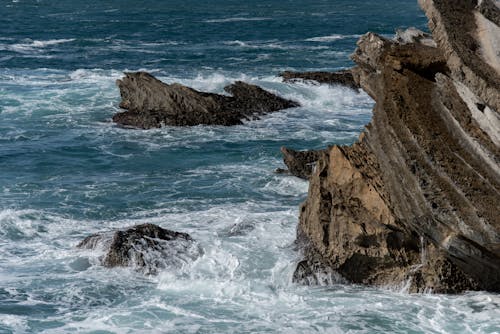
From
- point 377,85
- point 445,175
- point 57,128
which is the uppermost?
point 377,85

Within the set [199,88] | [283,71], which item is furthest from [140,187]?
[283,71]

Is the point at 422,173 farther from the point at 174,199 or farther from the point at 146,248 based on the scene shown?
the point at 174,199

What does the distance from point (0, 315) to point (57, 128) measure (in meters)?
17.6

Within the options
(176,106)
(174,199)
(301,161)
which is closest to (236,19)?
(176,106)

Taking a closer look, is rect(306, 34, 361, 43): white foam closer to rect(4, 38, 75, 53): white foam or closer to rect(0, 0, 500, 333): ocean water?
rect(0, 0, 500, 333): ocean water

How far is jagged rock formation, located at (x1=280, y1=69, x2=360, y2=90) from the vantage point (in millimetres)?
38844

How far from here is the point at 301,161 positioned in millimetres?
24969

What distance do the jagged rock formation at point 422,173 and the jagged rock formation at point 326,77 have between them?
21.3m

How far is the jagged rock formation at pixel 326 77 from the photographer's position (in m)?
38.8

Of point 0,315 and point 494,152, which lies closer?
point 494,152

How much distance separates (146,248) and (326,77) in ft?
76.7

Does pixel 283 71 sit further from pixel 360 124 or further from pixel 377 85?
pixel 377 85

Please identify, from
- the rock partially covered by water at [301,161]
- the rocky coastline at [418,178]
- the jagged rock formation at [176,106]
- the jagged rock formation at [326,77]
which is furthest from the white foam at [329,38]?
the rocky coastline at [418,178]

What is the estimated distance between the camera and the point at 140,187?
24203mm
